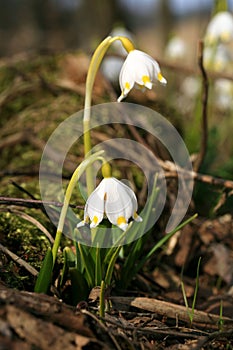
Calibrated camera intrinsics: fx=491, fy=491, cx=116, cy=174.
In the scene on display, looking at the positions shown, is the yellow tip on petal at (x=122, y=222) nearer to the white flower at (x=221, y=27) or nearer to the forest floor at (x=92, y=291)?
the forest floor at (x=92, y=291)

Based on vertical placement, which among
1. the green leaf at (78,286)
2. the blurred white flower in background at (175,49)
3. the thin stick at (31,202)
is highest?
the blurred white flower in background at (175,49)

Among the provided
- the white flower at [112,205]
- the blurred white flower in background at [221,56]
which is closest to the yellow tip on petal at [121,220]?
the white flower at [112,205]

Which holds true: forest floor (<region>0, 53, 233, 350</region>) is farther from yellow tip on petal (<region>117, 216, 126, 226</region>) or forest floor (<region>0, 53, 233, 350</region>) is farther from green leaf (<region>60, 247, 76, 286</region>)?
yellow tip on petal (<region>117, 216, 126, 226</region>)

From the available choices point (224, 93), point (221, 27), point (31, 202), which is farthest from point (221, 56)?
point (31, 202)

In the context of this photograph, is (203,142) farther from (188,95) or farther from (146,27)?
(146,27)

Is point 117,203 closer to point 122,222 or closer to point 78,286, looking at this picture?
point 122,222

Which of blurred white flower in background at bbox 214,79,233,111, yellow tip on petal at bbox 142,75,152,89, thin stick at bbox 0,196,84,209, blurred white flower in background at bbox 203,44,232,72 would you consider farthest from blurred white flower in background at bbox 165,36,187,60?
yellow tip on petal at bbox 142,75,152,89

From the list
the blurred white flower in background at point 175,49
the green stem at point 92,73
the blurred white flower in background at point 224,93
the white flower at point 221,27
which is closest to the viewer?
the green stem at point 92,73
